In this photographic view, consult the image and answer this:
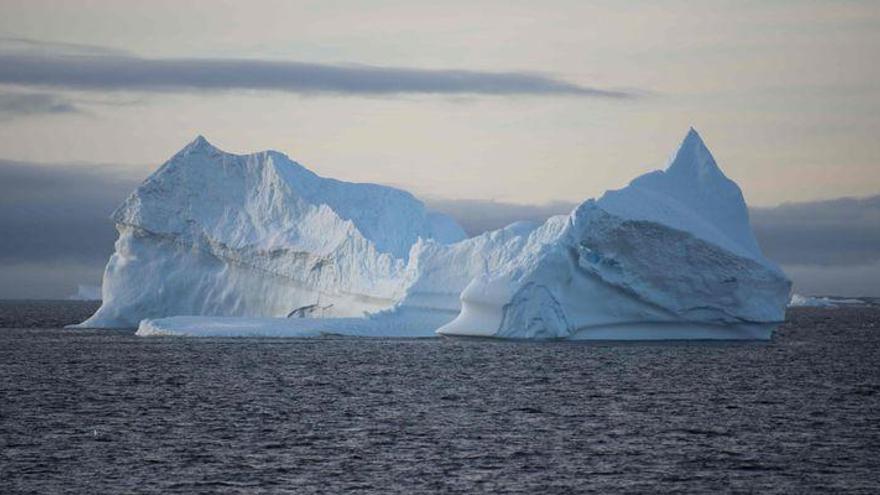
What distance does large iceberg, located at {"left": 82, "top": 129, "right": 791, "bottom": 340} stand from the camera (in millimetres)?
43062

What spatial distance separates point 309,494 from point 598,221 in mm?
25999

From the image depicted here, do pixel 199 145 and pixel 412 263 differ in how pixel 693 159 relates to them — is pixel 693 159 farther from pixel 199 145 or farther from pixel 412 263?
pixel 199 145

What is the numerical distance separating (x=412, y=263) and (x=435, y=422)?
2170 cm

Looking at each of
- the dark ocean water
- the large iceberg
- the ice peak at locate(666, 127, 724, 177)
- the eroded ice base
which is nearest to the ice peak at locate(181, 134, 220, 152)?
the large iceberg

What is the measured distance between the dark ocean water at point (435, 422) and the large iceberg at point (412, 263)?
1.82 m

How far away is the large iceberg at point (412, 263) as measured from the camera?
4306cm

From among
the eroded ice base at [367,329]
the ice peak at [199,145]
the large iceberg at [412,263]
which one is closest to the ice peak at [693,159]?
the large iceberg at [412,263]

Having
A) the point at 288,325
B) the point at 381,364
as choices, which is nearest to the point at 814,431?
the point at 381,364

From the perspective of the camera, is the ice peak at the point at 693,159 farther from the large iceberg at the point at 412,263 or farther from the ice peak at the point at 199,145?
the ice peak at the point at 199,145

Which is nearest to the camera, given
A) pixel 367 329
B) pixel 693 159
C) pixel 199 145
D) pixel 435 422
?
pixel 435 422

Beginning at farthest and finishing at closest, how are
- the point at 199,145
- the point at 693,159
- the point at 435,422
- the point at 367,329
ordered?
the point at 199,145 < the point at 367,329 < the point at 693,159 < the point at 435,422

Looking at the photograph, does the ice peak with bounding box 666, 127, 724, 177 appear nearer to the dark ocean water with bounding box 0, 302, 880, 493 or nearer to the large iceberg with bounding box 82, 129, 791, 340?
the large iceberg with bounding box 82, 129, 791, 340

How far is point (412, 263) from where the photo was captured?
1859 inches

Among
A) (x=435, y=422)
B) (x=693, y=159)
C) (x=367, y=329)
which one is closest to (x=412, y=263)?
(x=367, y=329)
